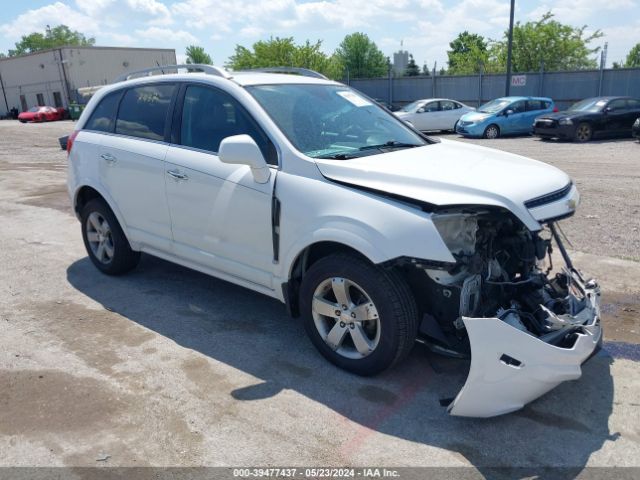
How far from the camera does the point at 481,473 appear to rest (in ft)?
8.82

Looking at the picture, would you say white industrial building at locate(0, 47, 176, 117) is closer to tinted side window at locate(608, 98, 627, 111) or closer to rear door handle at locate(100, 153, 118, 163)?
tinted side window at locate(608, 98, 627, 111)

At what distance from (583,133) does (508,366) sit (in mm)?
16234

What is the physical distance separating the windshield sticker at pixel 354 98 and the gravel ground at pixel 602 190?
3045 mm

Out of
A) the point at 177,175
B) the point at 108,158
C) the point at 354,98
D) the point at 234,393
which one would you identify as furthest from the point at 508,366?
the point at 108,158

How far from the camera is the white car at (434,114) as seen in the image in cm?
2088

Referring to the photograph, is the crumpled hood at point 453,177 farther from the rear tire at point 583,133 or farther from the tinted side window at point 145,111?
the rear tire at point 583,133

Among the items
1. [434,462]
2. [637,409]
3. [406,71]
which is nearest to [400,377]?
[434,462]

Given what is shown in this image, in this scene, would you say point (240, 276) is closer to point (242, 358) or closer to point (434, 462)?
point (242, 358)

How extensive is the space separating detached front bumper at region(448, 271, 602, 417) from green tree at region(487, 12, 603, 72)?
1739 inches

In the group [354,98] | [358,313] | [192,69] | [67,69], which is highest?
[67,69]

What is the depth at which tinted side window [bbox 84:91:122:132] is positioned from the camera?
5.13 metres

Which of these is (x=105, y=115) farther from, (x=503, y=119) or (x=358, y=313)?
(x=503, y=119)

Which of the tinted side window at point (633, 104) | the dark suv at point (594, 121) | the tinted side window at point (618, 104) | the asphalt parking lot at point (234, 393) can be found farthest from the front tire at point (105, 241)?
the tinted side window at point (633, 104)

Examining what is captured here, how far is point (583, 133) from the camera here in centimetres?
1681
